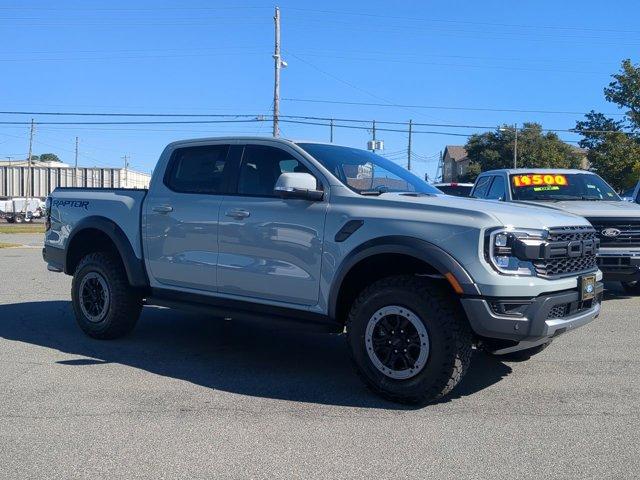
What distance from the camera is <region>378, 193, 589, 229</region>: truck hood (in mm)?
4836

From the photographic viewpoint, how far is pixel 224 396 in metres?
5.25

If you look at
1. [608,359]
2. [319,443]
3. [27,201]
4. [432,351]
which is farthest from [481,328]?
[27,201]

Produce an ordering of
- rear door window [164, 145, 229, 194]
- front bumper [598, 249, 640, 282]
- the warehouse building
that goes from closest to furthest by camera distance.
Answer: rear door window [164, 145, 229, 194], front bumper [598, 249, 640, 282], the warehouse building

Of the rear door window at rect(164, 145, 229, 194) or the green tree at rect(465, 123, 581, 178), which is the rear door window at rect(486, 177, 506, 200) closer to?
the rear door window at rect(164, 145, 229, 194)

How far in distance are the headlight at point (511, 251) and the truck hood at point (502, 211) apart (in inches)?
3.3

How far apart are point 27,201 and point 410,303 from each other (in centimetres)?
6201

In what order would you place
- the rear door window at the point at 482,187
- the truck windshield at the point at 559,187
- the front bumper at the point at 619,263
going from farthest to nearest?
the rear door window at the point at 482,187 → the truck windshield at the point at 559,187 → the front bumper at the point at 619,263

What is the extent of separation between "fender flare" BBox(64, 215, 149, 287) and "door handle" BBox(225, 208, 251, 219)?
4.28 feet

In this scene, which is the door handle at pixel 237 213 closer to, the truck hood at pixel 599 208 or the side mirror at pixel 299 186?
the side mirror at pixel 299 186

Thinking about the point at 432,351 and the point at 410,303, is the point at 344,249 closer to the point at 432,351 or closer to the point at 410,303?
the point at 410,303

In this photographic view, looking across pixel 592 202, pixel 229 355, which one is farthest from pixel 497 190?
pixel 229 355

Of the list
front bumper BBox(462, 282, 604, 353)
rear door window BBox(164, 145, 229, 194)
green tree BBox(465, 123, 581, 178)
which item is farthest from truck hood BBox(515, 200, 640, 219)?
green tree BBox(465, 123, 581, 178)

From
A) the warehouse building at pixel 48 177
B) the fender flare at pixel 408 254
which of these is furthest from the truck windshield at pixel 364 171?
the warehouse building at pixel 48 177

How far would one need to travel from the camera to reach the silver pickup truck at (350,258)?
15.6ft
